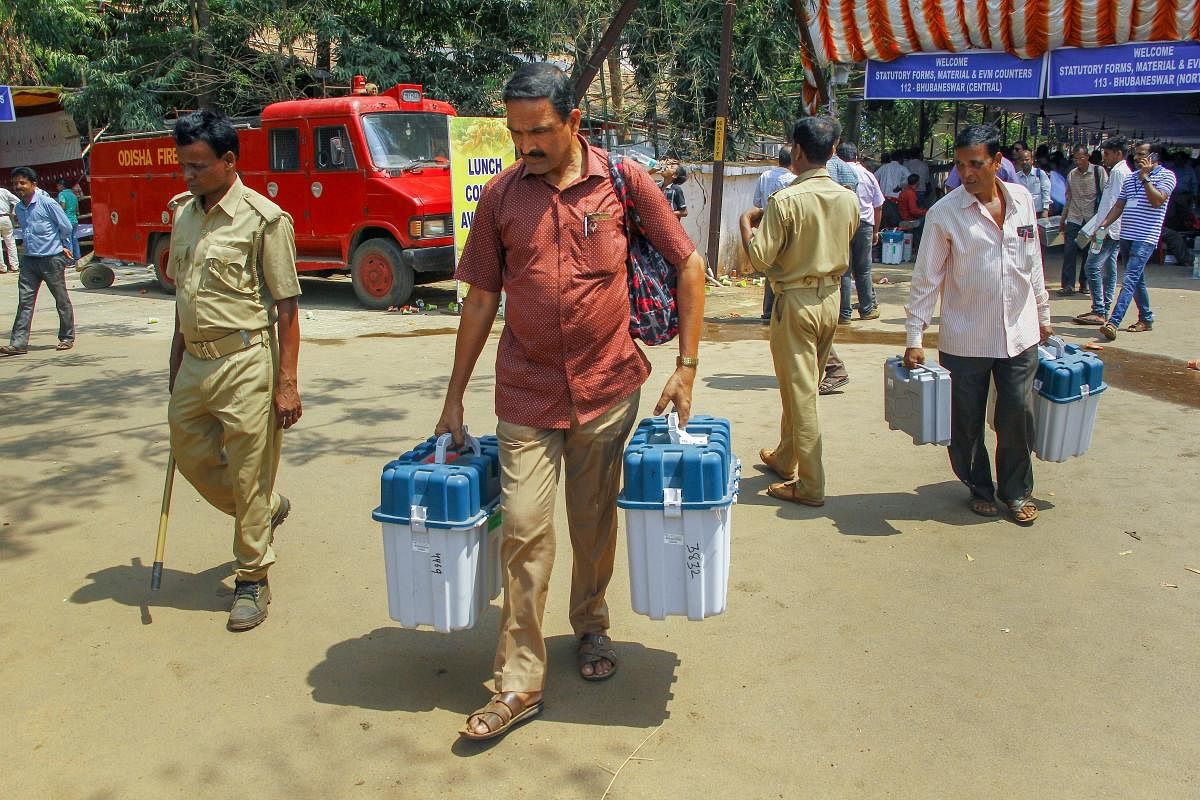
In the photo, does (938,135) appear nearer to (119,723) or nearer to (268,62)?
(268,62)

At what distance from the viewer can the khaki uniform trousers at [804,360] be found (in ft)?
16.2

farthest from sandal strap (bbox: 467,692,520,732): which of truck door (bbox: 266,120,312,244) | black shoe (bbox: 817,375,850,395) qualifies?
truck door (bbox: 266,120,312,244)

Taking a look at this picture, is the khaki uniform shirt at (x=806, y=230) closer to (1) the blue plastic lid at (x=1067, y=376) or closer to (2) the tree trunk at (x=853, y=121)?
(1) the blue plastic lid at (x=1067, y=376)

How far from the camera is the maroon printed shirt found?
3.04 m

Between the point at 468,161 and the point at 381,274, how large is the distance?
187cm

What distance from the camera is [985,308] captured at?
4.62 meters

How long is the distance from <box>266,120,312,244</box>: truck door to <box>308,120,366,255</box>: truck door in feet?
0.46

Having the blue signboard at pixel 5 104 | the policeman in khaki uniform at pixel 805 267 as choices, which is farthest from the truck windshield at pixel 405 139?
the blue signboard at pixel 5 104

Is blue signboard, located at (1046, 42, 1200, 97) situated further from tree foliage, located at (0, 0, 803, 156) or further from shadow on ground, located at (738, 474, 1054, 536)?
shadow on ground, located at (738, 474, 1054, 536)

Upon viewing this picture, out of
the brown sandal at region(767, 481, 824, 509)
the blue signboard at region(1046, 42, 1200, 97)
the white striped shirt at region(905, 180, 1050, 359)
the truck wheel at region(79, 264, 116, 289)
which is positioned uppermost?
the blue signboard at region(1046, 42, 1200, 97)

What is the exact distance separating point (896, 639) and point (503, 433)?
1.66 m

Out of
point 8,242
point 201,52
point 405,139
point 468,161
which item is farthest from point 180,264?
point 8,242

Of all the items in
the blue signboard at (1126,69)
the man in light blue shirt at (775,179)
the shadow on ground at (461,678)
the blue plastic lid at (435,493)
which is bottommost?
the shadow on ground at (461,678)

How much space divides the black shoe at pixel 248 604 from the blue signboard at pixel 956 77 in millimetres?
12043
